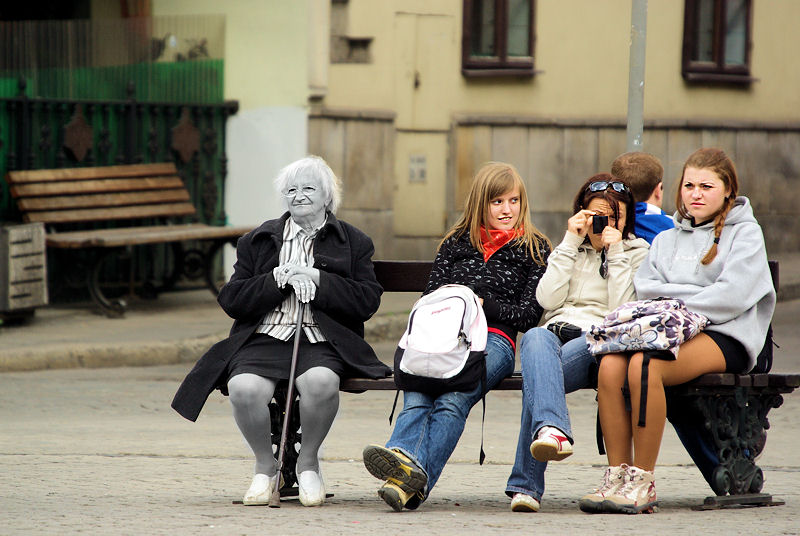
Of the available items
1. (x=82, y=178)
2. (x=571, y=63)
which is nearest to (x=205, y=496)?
(x=82, y=178)

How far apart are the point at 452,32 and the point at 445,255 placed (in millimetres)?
9116

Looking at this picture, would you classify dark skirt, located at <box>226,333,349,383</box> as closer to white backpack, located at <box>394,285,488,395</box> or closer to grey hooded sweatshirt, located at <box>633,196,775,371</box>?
white backpack, located at <box>394,285,488,395</box>

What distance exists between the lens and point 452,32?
14445 millimetres

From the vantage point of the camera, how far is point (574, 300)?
5449 millimetres

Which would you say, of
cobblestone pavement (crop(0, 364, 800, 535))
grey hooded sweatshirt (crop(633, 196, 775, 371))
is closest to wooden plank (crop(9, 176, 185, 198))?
cobblestone pavement (crop(0, 364, 800, 535))

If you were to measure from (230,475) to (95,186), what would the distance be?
622 centimetres

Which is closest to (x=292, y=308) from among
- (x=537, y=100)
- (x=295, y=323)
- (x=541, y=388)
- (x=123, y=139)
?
(x=295, y=323)

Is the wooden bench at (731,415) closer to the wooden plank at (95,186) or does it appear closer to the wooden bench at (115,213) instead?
the wooden bench at (115,213)

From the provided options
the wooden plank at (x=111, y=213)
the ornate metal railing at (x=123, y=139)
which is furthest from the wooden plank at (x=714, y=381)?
the ornate metal railing at (x=123, y=139)

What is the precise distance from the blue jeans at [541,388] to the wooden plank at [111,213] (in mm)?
6984

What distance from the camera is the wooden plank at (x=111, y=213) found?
37.3 ft

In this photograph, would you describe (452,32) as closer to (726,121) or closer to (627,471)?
(726,121)

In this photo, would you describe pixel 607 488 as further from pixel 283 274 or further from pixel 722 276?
pixel 283 274

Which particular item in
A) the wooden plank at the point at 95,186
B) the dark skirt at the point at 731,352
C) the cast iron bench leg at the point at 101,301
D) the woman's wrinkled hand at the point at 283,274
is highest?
the woman's wrinkled hand at the point at 283,274
